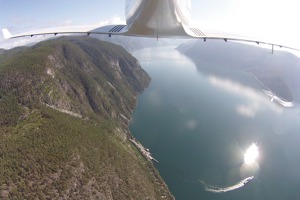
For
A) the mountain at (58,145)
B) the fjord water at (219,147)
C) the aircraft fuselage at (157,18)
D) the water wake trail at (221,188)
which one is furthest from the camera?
the fjord water at (219,147)

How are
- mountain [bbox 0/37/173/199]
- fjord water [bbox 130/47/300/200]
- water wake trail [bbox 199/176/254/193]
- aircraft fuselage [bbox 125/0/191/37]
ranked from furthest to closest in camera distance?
fjord water [bbox 130/47/300/200]
water wake trail [bbox 199/176/254/193]
mountain [bbox 0/37/173/199]
aircraft fuselage [bbox 125/0/191/37]

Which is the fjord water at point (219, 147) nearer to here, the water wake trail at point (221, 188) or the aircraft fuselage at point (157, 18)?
the water wake trail at point (221, 188)

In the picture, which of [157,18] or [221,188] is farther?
[221,188]

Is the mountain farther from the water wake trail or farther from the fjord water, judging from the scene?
the water wake trail

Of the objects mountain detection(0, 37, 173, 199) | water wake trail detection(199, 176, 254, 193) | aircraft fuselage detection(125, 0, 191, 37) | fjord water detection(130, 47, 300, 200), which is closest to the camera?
aircraft fuselage detection(125, 0, 191, 37)

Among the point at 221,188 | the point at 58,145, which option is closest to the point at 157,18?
the point at 58,145

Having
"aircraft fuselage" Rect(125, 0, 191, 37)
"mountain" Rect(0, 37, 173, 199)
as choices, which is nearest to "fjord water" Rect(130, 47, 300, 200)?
"mountain" Rect(0, 37, 173, 199)

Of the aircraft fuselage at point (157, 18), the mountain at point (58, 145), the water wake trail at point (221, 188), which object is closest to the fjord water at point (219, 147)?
the water wake trail at point (221, 188)

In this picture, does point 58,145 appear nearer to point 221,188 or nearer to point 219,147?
point 221,188
